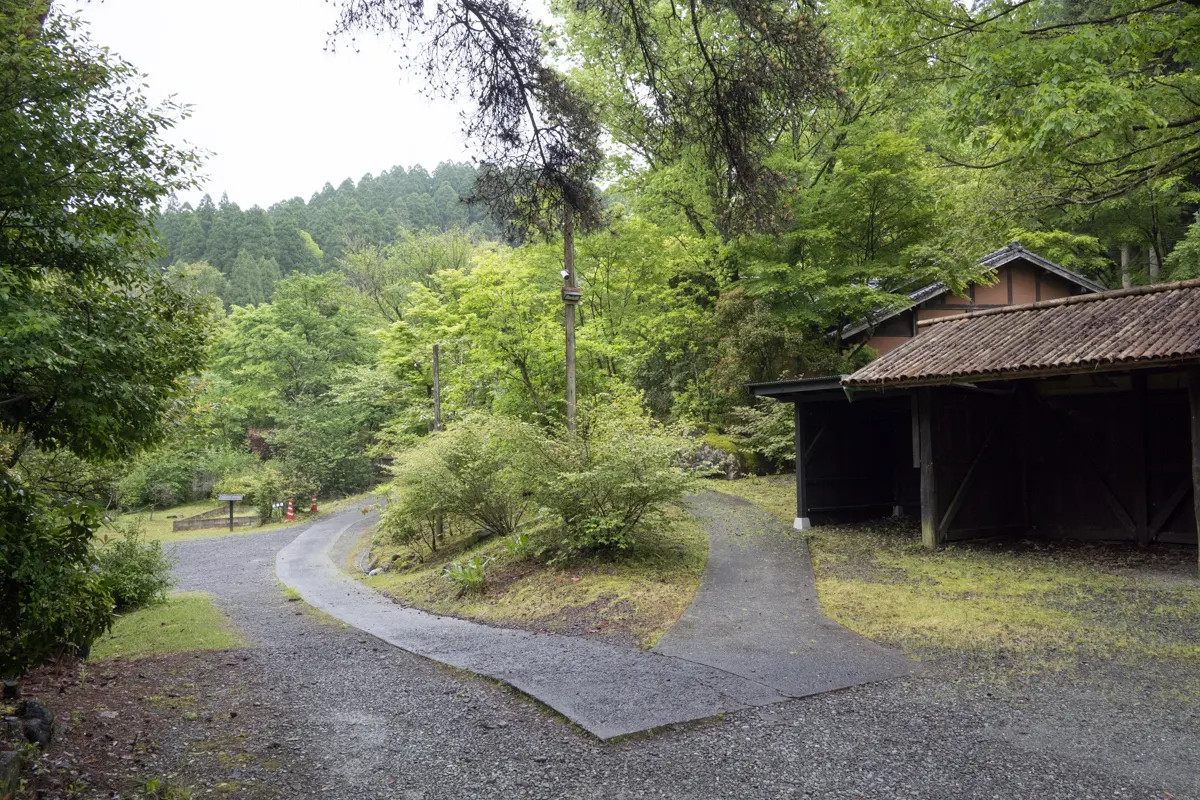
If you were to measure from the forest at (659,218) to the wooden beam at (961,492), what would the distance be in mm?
2981

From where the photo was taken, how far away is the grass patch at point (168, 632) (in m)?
8.38

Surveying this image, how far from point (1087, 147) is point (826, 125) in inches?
154

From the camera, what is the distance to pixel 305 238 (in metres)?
52.8

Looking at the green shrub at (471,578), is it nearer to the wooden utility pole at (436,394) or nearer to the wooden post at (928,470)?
the wooden post at (928,470)

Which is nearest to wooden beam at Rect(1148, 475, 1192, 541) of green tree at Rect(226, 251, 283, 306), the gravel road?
the gravel road

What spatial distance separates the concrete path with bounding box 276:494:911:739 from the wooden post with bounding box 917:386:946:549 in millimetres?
2096

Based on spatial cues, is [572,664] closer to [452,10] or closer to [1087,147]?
[452,10]

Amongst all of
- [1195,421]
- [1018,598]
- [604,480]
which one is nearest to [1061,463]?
[1195,421]

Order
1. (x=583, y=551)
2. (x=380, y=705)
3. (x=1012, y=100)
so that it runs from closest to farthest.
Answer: (x=380, y=705), (x=1012, y=100), (x=583, y=551)

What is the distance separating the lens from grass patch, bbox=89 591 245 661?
8375 millimetres

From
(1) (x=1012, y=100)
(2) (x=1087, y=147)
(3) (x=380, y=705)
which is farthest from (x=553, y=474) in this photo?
(2) (x=1087, y=147)

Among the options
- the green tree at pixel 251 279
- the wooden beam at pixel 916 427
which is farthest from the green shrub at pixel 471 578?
the green tree at pixel 251 279

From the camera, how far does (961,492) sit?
38.6ft

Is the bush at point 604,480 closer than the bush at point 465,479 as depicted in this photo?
Yes
